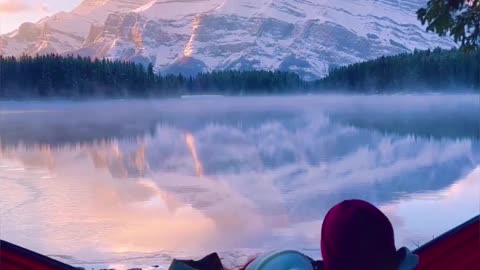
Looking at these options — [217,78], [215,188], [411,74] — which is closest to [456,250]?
[215,188]

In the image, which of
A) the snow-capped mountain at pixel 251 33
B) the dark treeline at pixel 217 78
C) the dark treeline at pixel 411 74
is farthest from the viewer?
the snow-capped mountain at pixel 251 33

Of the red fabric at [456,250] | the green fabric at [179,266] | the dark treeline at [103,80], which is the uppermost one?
the green fabric at [179,266]

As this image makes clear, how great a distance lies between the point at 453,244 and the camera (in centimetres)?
188

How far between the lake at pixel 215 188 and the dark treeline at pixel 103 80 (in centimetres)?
1099

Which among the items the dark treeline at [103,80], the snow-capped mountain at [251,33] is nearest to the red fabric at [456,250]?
the dark treeline at [103,80]

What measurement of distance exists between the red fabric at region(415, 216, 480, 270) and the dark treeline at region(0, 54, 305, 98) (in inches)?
910

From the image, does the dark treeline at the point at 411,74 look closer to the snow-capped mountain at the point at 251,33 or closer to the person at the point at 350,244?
the snow-capped mountain at the point at 251,33

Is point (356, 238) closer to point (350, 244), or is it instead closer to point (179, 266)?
point (350, 244)

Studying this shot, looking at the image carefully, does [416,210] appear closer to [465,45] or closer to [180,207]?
[180,207]

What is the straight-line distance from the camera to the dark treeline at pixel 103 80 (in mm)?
25359

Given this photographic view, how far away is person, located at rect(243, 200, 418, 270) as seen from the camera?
3.13 feet

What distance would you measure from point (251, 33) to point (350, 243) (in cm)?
4959

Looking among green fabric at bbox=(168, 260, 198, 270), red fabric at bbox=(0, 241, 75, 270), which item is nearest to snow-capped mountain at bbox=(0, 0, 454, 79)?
red fabric at bbox=(0, 241, 75, 270)

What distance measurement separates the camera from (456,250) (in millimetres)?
1878
